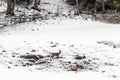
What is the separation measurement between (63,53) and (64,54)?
139 mm

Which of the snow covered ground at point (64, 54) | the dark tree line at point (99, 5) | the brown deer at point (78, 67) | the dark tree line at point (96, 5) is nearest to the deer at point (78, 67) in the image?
the brown deer at point (78, 67)

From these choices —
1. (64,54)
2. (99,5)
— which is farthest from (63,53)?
(99,5)

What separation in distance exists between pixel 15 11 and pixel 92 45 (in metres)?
12.5

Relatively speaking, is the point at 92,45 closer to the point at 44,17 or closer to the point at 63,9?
the point at 44,17

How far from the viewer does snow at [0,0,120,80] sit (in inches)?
450

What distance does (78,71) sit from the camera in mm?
12086

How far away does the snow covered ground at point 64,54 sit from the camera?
11461 mm

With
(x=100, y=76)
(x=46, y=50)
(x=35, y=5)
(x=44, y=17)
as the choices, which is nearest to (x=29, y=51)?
(x=46, y=50)

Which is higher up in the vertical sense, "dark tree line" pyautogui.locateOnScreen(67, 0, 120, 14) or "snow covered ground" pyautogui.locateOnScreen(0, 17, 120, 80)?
"dark tree line" pyautogui.locateOnScreen(67, 0, 120, 14)

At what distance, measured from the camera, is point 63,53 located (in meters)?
14.4

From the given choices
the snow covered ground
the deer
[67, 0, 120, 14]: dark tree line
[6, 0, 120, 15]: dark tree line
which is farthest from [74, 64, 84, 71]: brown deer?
[67, 0, 120, 14]: dark tree line

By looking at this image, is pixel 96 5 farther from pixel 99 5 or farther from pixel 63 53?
pixel 63 53

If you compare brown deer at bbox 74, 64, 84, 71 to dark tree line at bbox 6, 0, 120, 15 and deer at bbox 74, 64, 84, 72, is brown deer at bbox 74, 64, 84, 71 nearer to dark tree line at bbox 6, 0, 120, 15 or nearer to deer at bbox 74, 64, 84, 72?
deer at bbox 74, 64, 84, 72

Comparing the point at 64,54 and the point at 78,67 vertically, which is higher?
the point at 64,54
